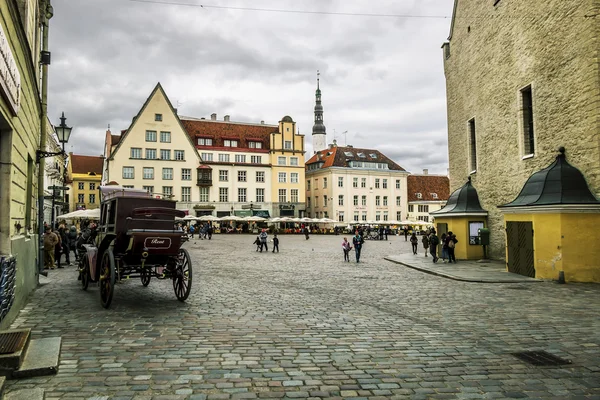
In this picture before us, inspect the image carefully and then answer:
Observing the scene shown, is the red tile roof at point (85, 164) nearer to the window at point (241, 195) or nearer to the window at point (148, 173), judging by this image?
the window at point (148, 173)

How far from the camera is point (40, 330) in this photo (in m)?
7.61

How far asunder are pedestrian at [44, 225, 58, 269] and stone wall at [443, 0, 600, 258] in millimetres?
19424

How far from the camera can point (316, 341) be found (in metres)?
7.07

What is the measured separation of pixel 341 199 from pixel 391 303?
68.7 m

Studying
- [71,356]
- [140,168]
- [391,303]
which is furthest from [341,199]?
[71,356]

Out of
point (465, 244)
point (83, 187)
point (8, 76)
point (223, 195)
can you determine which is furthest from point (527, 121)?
point (83, 187)

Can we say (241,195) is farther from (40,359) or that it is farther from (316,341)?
(40,359)

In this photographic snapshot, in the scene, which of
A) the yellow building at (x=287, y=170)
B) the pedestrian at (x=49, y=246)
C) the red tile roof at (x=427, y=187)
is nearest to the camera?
the pedestrian at (x=49, y=246)

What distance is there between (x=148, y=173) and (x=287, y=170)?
70.2ft

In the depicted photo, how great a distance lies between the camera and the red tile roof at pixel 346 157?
264 feet

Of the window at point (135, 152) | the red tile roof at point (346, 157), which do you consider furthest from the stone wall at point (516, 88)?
the red tile roof at point (346, 157)

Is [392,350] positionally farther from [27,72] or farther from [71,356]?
[27,72]

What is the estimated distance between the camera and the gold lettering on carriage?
32.1 ft

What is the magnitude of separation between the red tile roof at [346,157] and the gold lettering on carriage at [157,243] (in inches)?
2746
